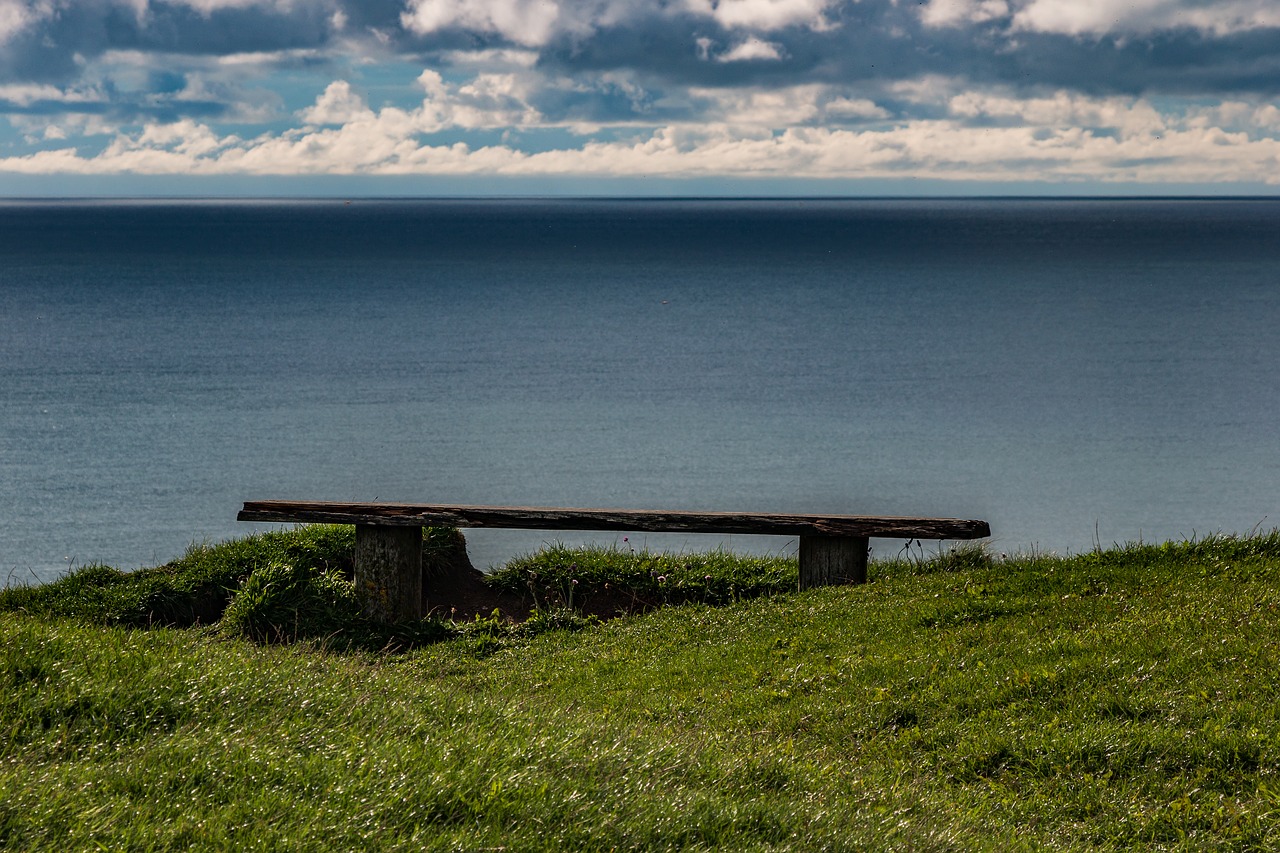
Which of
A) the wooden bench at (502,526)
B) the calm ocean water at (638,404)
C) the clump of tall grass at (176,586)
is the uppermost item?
the wooden bench at (502,526)

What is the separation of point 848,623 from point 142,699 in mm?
5993

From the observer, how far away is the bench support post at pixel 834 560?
11.6 metres

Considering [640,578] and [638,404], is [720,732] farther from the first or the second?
[638,404]

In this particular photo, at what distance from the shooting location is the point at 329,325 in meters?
77.1

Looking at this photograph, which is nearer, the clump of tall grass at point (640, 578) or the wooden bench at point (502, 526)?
the wooden bench at point (502, 526)

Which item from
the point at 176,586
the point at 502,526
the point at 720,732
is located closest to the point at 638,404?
the point at 502,526

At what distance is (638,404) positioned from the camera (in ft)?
159

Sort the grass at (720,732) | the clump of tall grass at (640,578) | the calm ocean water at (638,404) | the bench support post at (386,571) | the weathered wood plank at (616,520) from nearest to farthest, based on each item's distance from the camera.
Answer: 1. the grass at (720,732)
2. the weathered wood plank at (616,520)
3. the bench support post at (386,571)
4. the clump of tall grass at (640,578)
5. the calm ocean water at (638,404)

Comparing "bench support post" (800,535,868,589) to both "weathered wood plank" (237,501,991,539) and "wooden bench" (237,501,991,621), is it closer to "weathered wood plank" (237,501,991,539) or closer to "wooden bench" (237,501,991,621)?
"wooden bench" (237,501,991,621)

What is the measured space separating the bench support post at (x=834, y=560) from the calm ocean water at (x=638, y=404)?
9.49 meters

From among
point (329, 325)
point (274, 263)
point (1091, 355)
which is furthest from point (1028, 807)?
point (274, 263)

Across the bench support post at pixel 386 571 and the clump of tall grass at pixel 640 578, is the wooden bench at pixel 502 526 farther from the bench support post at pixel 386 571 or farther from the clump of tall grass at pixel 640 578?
the clump of tall grass at pixel 640 578

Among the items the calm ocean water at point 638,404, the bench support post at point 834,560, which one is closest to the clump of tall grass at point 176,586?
the bench support post at point 834,560

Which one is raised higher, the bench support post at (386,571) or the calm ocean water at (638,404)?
the bench support post at (386,571)
